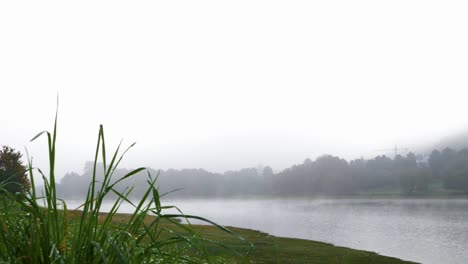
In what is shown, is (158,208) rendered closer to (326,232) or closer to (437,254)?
(437,254)

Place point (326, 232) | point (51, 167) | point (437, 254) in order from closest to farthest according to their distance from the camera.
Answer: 1. point (51, 167)
2. point (437, 254)
3. point (326, 232)

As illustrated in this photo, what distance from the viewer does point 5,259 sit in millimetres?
2354

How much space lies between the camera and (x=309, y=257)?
99.4 ft

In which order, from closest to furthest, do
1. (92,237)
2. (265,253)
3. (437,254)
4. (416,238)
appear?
(92,237) < (265,253) < (437,254) < (416,238)

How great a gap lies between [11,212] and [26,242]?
2.01 ft

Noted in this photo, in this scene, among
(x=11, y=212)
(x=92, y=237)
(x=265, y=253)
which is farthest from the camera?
(x=265, y=253)

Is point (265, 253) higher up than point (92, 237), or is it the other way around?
point (92, 237)

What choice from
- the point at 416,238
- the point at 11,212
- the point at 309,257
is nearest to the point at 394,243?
the point at 416,238

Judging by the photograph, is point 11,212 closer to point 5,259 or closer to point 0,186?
point 5,259

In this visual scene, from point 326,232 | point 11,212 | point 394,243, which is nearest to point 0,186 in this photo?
point 11,212

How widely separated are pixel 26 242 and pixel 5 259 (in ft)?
0.84

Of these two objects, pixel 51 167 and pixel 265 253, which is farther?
pixel 265 253

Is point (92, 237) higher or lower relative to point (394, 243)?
higher

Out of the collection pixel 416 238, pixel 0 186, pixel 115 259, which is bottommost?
pixel 416 238
